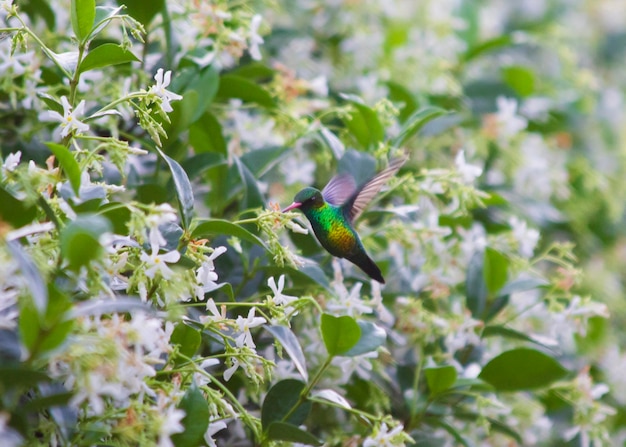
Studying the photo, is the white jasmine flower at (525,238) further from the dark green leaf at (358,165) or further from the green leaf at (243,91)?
the green leaf at (243,91)

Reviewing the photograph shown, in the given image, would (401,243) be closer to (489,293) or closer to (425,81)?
(489,293)

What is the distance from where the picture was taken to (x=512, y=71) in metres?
2.34

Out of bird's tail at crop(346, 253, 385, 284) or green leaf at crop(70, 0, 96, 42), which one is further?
bird's tail at crop(346, 253, 385, 284)

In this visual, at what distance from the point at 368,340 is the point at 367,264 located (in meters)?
0.19

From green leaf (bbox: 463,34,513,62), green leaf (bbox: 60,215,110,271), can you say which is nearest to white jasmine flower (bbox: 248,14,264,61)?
green leaf (bbox: 60,215,110,271)

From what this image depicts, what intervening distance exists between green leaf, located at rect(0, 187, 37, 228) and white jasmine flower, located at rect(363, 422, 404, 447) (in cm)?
58

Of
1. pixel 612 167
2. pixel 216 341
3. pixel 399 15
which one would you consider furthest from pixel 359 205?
pixel 612 167

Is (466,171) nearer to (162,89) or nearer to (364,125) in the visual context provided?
(364,125)

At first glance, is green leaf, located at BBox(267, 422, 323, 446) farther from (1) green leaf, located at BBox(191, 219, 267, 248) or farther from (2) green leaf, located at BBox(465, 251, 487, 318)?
(2) green leaf, located at BBox(465, 251, 487, 318)

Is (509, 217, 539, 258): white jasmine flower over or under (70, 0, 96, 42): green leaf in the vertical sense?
under

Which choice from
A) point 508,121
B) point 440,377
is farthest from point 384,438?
point 508,121

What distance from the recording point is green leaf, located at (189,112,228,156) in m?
1.39

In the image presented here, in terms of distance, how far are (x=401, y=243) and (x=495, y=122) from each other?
767mm

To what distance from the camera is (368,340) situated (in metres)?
1.11
